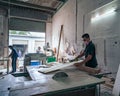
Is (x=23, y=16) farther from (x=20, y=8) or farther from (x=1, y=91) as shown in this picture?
(x=1, y=91)

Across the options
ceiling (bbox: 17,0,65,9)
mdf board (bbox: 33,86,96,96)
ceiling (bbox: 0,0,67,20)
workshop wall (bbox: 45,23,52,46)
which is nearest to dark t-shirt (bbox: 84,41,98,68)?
mdf board (bbox: 33,86,96,96)

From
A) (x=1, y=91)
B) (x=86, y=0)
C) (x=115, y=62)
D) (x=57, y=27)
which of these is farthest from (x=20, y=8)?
(x=115, y=62)

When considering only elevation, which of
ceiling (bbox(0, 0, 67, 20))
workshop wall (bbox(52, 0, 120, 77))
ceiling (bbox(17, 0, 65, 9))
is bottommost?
workshop wall (bbox(52, 0, 120, 77))

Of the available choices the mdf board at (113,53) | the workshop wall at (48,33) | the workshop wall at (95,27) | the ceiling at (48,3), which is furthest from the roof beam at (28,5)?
the mdf board at (113,53)

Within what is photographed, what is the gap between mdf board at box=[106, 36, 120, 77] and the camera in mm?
2846

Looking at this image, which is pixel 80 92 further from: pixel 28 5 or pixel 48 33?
pixel 48 33

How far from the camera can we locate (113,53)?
296 centimetres

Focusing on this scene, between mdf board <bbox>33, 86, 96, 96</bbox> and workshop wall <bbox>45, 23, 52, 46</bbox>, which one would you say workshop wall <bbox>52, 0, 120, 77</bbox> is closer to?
mdf board <bbox>33, 86, 96, 96</bbox>

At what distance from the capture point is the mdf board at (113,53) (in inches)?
112

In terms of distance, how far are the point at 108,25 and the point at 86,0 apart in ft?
4.80

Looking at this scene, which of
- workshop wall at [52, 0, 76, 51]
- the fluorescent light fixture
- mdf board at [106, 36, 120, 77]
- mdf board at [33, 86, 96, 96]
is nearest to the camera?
mdf board at [33, 86, 96, 96]

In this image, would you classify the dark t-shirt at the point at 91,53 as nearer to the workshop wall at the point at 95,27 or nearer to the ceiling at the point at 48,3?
the workshop wall at the point at 95,27

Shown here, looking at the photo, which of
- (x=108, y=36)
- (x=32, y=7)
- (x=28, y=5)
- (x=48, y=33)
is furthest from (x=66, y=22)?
(x=108, y=36)

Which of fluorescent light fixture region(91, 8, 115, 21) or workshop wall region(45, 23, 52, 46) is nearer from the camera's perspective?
fluorescent light fixture region(91, 8, 115, 21)
